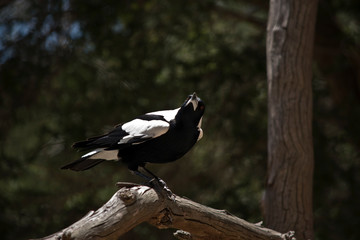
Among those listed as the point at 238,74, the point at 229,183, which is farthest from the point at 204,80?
the point at 229,183

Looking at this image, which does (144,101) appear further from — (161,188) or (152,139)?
(161,188)

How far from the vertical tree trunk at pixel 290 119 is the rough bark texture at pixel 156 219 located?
24.6 inches

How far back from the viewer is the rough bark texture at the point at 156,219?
2746mm

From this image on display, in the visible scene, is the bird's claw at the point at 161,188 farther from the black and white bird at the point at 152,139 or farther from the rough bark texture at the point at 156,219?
the black and white bird at the point at 152,139

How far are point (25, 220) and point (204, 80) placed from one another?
2.82 meters

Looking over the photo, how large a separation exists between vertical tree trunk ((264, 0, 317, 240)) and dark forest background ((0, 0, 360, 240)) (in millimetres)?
1304

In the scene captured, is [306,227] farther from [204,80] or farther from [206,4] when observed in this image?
[206,4]

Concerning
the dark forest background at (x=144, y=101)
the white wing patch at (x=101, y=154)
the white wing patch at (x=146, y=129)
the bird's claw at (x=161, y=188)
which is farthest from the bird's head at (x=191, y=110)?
the dark forest background at (x=144, y=101)

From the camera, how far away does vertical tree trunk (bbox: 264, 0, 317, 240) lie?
181 inches

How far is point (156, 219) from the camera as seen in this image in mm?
3279

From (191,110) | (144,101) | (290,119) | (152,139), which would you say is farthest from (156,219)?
(144,101)

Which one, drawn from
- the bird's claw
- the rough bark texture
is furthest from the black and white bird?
the rough bark texture

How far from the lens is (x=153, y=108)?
6.19 m

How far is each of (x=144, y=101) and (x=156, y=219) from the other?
120 inches
